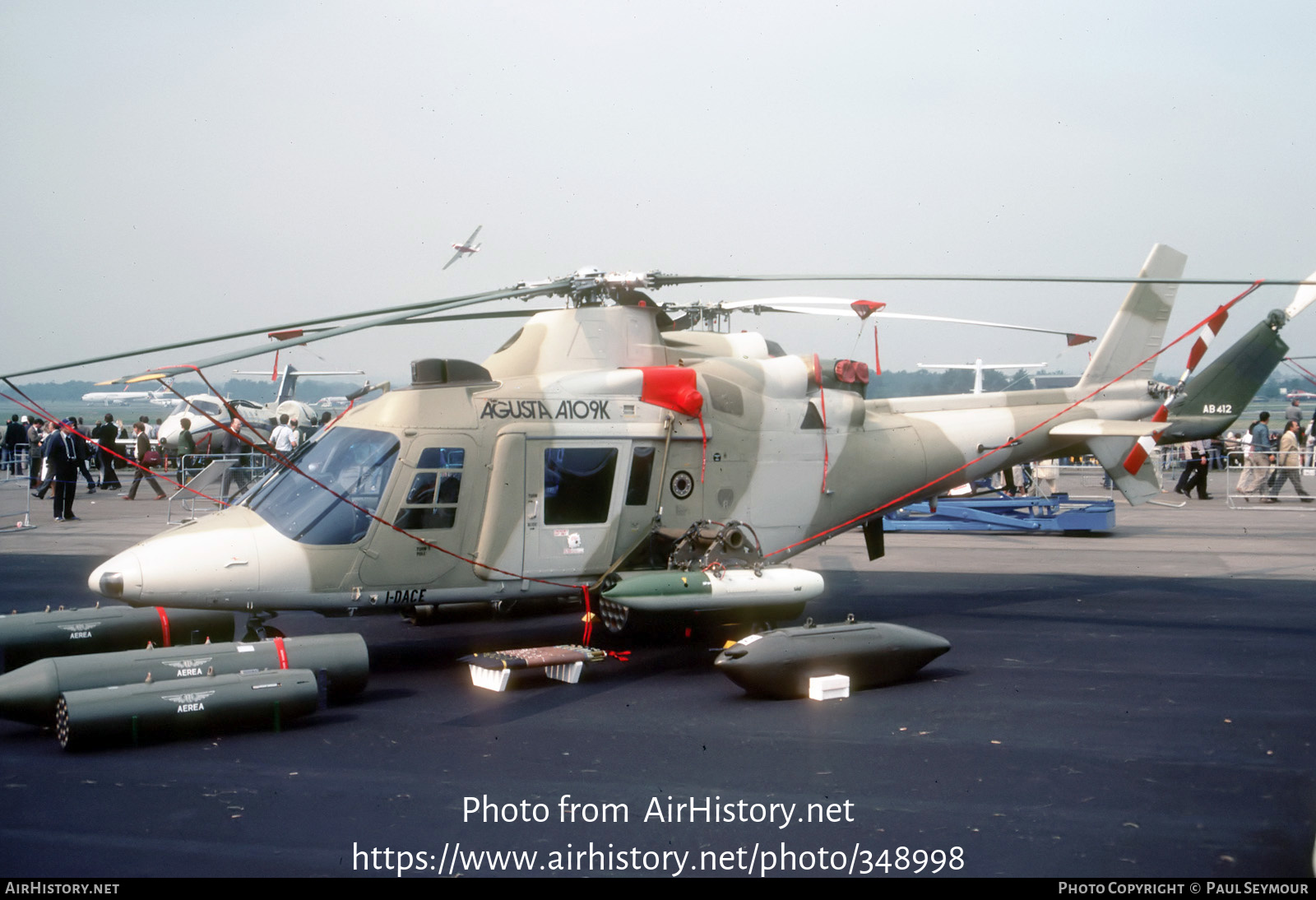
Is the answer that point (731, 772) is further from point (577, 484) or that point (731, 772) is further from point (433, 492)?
point (433, 492)

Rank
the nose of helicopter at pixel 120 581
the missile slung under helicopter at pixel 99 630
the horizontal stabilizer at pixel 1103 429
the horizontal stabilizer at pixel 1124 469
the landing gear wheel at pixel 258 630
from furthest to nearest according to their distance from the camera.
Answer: the horizontal stabilizer at pixel 1124 469 < the horizontal stabilizer at pixel 1103 429 < the landing gear wheel at pixel 258 630 < the missile slung under helicopter at pixel 99 630 < the nose of helicopter at pixel 120 581

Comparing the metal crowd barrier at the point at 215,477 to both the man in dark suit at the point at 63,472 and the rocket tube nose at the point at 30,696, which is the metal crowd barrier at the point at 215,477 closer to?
the man in dark suit at the point at 63,472

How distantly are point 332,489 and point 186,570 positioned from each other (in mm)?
1345

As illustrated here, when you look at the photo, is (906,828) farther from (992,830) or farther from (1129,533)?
(1129,533)

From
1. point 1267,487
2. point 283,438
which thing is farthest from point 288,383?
point 1267,487

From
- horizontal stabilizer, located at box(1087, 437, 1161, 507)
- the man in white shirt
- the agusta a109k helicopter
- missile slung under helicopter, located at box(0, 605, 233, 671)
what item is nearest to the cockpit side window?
the agusta a109k helicopter

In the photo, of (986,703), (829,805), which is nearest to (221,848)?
(829,805)

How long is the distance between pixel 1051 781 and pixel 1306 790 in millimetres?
1508

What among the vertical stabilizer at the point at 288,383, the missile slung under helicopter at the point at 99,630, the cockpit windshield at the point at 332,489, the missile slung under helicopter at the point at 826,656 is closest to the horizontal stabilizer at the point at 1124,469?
the missile slung under helicopter at the point at 826,656

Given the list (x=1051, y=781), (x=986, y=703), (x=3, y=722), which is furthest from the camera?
(x=986, y=703)

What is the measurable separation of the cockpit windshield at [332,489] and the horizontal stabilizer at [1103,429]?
792 centimetres

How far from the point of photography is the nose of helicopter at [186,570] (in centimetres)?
823

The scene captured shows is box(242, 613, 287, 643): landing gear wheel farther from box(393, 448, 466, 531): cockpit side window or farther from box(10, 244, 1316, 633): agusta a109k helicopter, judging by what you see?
box(393, 448, 466, 531): cockpit side window
